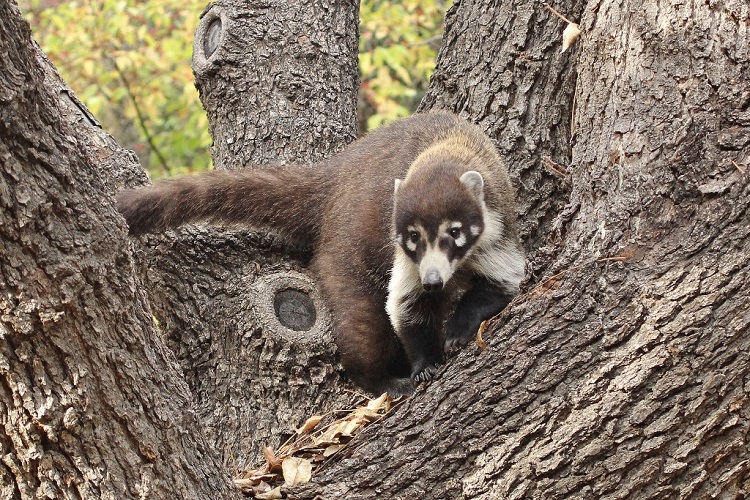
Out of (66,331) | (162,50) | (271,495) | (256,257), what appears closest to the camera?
(66,331)

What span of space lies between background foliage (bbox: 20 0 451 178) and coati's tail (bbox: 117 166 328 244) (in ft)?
16.5

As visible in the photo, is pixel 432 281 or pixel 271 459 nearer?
pixel 271 459

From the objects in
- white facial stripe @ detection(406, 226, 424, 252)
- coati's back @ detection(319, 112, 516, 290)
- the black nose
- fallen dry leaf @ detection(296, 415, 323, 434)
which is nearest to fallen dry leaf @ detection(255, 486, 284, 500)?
fallen dry leaf @ detection(296, 415, 323, 434)

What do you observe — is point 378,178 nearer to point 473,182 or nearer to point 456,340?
point 473,182

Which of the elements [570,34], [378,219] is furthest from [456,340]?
[570,34]

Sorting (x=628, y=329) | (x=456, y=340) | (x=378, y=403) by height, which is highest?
(x=456, y=340)

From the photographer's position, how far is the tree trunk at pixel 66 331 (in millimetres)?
2594

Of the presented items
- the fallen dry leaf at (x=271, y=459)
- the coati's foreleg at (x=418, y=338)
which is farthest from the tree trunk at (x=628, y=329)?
the coati's foreleg at (x=418, y=338)

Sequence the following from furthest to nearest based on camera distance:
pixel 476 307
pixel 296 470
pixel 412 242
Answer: pixel 412 242 < pixel 476 307 < pixel 296 470

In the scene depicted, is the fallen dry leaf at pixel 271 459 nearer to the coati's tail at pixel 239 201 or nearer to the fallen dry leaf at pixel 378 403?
the fallen dry leaf at pixel 378 403

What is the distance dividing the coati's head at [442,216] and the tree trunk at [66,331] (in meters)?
2.14

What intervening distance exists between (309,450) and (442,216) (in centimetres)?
149

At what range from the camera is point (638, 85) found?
12.3 feet

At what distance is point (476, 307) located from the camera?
4.84m
